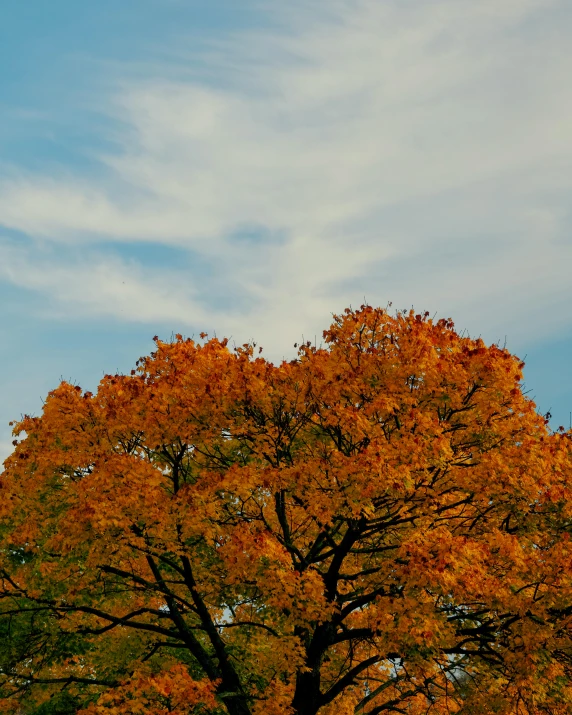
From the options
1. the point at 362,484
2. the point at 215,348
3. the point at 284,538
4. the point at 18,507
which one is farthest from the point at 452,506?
the point at 18,507

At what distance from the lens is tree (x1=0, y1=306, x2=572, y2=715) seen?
16938 millimetres

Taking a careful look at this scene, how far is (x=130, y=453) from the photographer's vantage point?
855 inches

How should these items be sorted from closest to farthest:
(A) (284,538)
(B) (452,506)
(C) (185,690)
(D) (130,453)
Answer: (C) (185,690) < (B) (452,506) < (A) (284,538) < (D) (130,453)

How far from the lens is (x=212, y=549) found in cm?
2066

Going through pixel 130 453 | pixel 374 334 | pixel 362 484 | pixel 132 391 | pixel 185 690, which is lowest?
pixel 185 690

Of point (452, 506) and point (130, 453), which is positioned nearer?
point (452, 506)

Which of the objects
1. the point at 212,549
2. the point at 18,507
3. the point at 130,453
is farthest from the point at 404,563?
Answer: the point at 18,507

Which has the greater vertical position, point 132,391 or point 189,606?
point 132,391

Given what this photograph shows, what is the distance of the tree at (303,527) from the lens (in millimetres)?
16938

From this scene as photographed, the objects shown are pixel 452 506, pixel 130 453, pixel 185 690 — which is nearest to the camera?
pixel 185 690

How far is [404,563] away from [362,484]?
2468mm

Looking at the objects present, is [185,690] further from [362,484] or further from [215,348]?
[215,348]

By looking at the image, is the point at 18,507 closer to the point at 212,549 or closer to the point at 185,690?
the point at 212,549

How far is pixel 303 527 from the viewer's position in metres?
21.9
